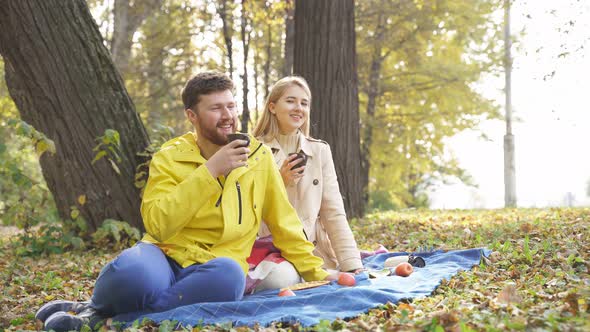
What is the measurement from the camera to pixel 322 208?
5.02 meters

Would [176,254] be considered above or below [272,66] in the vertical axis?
below

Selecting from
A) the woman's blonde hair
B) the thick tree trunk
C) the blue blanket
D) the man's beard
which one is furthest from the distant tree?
the blue blanket

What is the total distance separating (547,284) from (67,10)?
512cm

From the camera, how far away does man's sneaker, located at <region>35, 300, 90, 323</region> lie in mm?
3775

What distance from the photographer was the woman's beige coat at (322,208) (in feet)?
15.8

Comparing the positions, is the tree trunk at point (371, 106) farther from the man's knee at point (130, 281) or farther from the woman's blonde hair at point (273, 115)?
the man's knee at point (130, 281)

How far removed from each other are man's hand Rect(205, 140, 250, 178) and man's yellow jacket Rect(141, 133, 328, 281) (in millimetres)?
46

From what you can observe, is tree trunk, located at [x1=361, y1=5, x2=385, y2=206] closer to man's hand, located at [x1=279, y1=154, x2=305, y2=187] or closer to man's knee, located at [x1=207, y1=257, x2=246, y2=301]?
man's hand, located at [x1=279, y1=154, x2=305, y2=187]

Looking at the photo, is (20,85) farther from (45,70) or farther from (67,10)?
(67,10)

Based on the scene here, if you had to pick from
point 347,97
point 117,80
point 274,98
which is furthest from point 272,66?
point 274,98

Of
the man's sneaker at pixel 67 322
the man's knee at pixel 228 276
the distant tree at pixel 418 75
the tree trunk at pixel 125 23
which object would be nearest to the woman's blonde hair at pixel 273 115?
the man's knee at pixel 228 276

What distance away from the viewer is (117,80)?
677 cm

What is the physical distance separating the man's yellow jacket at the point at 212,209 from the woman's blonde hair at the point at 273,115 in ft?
2.97

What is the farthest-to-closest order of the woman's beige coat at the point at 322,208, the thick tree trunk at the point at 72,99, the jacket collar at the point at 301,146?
the thick tree trunk at the point at 72,99
the jacket collar at the point at 301,146
the woman's beige coat at the point at 322,208
